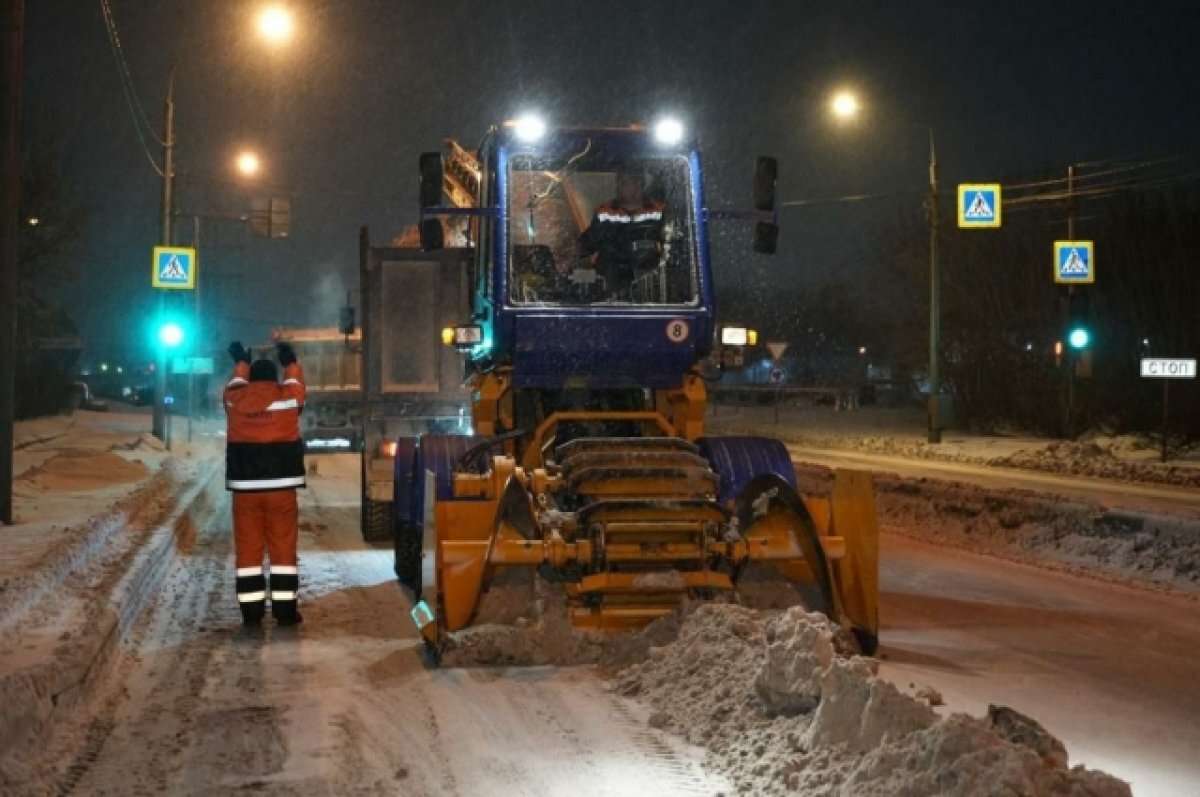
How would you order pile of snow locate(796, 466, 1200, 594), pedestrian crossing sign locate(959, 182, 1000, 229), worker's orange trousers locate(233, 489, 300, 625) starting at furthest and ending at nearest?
pedestrian crossing sign locate(959, 182, 1000, 229)
pile of snow locate(796, 466, 1200, 594)
worker's orange trousers locate(233, 489, 300, 625)

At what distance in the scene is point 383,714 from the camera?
698 cm

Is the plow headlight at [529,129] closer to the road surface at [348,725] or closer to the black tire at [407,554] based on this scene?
the black tire at [407,554]

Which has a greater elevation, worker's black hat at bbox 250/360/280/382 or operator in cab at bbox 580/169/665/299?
operator in cab at bbox 580/169/665/299

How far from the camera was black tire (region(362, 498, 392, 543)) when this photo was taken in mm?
14898

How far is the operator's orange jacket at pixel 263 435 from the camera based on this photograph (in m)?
9.66

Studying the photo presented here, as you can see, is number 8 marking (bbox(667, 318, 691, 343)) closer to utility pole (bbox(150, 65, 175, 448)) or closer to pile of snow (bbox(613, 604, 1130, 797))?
pile of snow (bbox(613, 604, 1130, 797))

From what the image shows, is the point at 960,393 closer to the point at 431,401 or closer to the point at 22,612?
the point at 431,401

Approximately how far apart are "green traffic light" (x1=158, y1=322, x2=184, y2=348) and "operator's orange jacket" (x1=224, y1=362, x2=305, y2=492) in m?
18.8

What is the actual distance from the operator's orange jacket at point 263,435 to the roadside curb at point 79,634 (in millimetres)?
1277

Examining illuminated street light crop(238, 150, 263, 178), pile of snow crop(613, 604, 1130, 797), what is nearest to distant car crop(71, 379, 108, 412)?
illuminated street light crop(238, 150, 263, 178)

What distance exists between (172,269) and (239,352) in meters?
17.9

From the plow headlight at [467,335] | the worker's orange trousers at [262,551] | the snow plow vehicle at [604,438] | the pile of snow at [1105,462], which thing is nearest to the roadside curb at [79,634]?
the worker's orange trousers at [262,551]

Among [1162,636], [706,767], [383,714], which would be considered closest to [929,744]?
[706,767]

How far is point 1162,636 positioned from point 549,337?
476 centimetres
